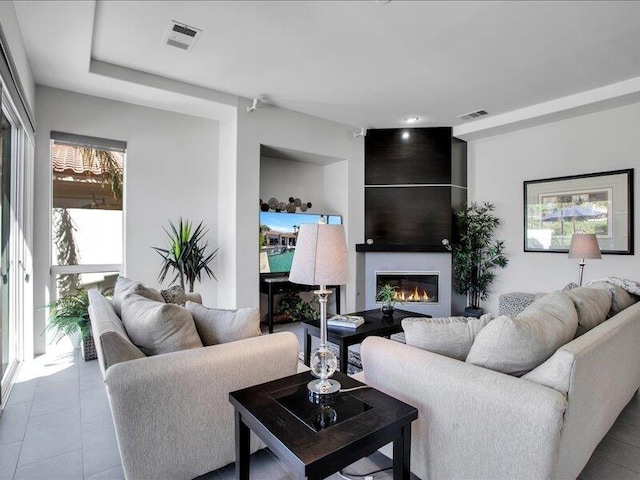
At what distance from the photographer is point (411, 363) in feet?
5.32

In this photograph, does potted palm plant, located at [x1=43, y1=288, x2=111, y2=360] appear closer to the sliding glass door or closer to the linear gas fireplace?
the sliding glass door

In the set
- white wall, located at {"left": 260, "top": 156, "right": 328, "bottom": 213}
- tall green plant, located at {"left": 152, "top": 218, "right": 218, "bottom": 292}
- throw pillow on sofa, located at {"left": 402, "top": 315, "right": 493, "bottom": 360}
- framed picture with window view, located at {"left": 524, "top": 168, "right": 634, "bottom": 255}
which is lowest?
throw pillow on sofa, located at {"left": 402, "top": 315, "right": 493, "bottom": 360}

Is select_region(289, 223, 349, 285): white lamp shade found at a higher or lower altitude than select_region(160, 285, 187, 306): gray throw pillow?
higher

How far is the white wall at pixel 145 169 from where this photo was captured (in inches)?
138

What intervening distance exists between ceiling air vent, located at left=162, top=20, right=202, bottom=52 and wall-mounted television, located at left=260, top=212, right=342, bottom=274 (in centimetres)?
203

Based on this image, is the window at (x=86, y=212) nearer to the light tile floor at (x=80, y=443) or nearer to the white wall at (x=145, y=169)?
the white wall at (x=145, y=169)

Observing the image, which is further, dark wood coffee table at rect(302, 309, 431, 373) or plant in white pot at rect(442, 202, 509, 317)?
plant in white pot at rect(442, 202, 509, 317)

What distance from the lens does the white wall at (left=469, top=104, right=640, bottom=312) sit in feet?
13.0

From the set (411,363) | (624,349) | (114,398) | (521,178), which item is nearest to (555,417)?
(411,363)

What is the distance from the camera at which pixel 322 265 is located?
5.00ft

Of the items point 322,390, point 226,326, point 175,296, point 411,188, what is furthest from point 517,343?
point 411,188

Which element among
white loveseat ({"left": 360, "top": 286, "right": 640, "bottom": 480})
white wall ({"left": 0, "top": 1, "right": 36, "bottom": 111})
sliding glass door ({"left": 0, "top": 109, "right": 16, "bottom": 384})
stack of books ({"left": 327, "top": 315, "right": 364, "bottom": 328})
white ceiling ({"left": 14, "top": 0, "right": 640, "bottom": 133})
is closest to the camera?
white loveseat ({"left": 360, "top": 286, "right": 640, "bottom": 480})

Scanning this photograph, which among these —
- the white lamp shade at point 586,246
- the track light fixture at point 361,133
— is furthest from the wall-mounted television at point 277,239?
the white lamp shade at point 586,246

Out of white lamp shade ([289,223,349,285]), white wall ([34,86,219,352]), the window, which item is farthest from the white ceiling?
white lamp shade ([289,223,349,285])
